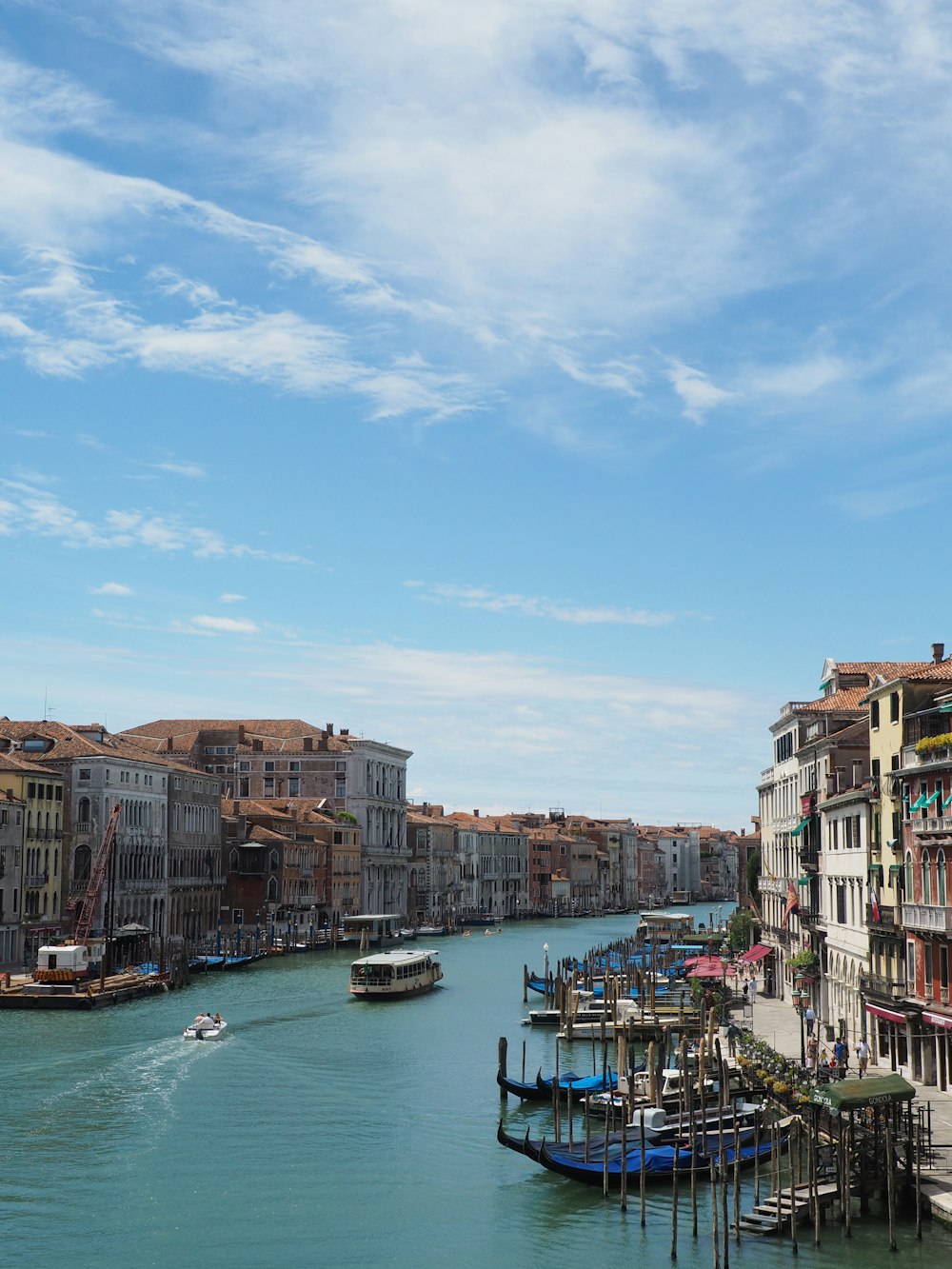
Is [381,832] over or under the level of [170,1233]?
over

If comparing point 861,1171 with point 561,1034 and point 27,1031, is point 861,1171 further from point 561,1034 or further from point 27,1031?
point 27,1031

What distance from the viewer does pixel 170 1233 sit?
82.0 feet

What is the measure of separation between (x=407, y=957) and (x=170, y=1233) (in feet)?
129

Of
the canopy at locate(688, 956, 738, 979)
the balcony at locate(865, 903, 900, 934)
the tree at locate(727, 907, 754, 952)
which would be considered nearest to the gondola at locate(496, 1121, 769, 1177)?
the balcony at locate(865, 903, 900, 934)

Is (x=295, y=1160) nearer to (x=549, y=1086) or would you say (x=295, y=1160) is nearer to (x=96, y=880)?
(x=549, y=1086)

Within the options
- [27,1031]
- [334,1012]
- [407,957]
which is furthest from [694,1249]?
[407,957]

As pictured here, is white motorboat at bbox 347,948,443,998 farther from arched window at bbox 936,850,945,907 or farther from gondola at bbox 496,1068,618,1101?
arched window at bbox 936,850,945,907

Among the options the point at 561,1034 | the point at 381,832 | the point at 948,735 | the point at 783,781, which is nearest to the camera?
the point at 948,735

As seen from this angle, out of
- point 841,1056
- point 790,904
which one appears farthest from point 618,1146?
point 790,904

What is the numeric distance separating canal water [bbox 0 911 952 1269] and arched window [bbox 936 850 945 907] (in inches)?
287

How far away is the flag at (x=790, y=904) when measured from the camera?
48.3 meters

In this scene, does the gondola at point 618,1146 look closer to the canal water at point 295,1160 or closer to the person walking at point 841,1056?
the canal water at point 295,1160

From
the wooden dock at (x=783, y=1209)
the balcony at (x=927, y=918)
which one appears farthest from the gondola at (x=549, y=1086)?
the wooden dock at (x=783, y=1209)

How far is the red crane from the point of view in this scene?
67750 mm
